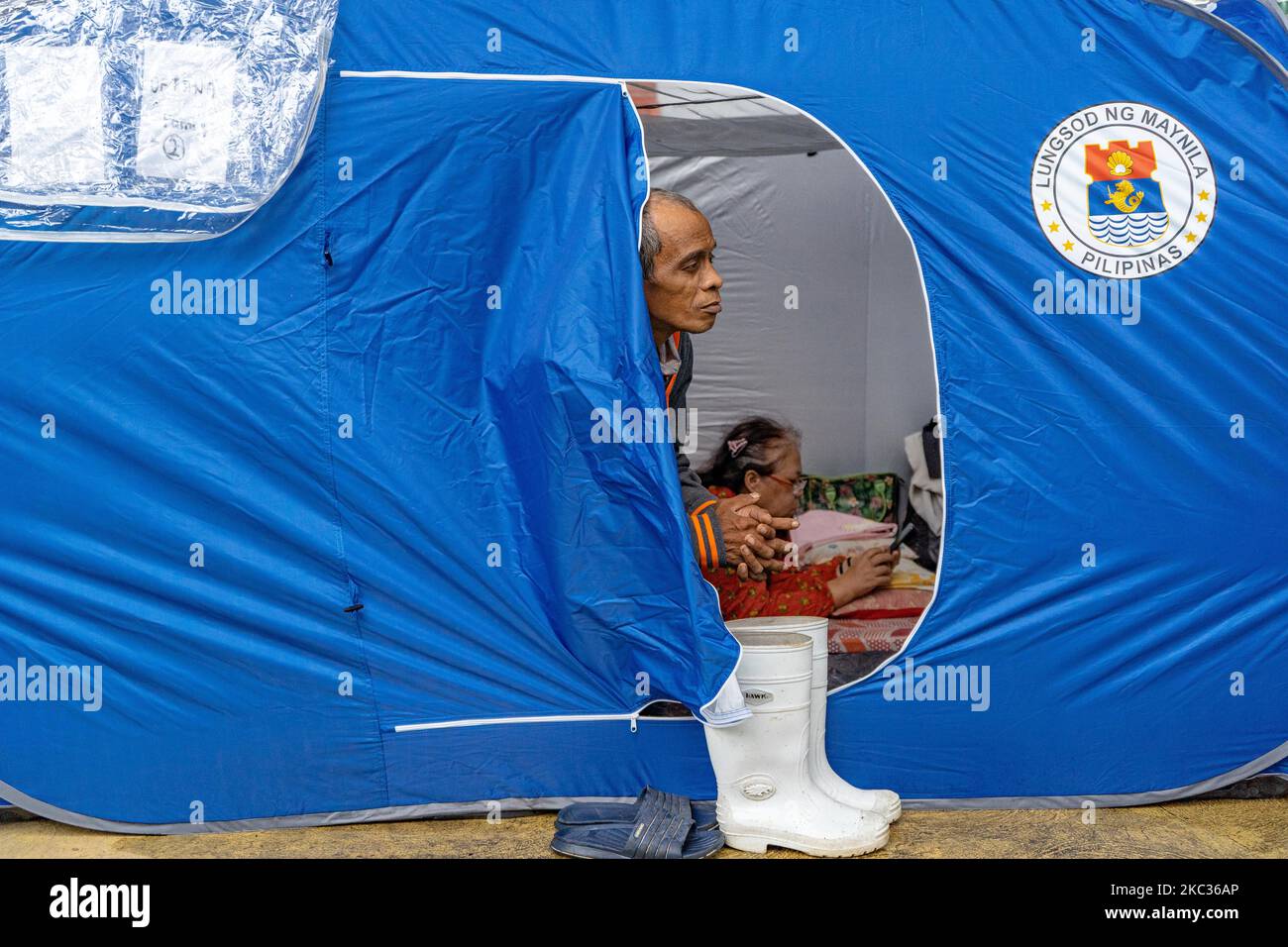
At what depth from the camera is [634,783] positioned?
2887 millimetres

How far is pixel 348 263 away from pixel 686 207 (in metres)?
0.76

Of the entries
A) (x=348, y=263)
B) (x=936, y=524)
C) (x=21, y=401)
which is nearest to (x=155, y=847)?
(x=21, y=401)

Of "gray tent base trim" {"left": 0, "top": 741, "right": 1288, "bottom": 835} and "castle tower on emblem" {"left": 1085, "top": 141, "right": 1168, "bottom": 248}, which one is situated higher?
"castle tower on emblem" {"left": 1085, "top": 141, "right": 1168, "bottom": 248}

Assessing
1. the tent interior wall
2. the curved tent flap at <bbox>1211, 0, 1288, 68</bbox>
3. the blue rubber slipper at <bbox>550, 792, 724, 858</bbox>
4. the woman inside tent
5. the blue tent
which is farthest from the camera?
the tent interior wall

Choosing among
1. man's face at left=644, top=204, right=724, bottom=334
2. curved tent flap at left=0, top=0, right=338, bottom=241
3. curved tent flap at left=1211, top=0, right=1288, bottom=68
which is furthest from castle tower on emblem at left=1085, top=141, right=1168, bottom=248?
curved tent flap at left=0, top=0, right=338, bottom=241

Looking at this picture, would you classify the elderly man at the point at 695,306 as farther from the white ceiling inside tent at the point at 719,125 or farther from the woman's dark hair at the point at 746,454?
the white ceiling inside tent at the point at 719,125

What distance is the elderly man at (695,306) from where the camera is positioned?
2922 mm

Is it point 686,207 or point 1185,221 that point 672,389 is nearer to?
point 686,207

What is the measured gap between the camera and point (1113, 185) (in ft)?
9.21

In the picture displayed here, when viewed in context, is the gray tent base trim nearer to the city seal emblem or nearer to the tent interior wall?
the city seal emblem

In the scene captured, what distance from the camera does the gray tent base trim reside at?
279 cm

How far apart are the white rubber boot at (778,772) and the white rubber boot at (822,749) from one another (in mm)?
71

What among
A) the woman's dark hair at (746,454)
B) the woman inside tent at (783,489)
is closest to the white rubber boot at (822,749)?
the woman inside tent at (783,489)

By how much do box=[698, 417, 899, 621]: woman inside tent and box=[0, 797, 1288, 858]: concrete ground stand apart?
0.78 m
